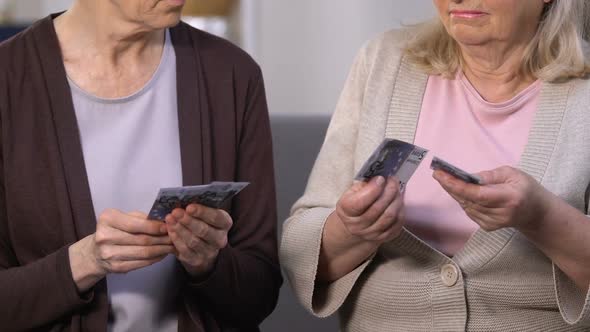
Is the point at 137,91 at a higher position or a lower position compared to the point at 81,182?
higher

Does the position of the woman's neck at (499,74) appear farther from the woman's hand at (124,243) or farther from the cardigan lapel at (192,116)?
the woman's hand at (124,243)

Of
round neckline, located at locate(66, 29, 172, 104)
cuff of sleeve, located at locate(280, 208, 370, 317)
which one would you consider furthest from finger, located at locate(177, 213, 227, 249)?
round neckline, located at locate(66, 29, 172, 104)

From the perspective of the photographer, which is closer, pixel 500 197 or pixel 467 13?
pixel 500 197

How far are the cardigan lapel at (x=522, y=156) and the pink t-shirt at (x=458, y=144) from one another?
0.02 metres

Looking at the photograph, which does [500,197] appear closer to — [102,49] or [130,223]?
[130,223]

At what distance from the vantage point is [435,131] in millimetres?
1868

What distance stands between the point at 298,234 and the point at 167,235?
333 mm

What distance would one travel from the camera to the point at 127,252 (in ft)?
5.10

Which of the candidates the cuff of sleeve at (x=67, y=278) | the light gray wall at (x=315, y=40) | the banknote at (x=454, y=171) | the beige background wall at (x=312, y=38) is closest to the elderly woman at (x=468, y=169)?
the banknote at (x=454, y=171)

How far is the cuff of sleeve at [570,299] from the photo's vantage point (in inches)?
67.1

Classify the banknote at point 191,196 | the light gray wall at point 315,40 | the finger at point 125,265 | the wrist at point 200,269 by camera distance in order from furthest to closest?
the light gray wall at point 315,40 < the wrist at point 200,269 < the finger at point 125,265 < the banknote at point 191,196

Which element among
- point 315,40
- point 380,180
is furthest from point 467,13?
point 315,40

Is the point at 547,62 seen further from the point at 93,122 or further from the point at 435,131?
the point at 93,122

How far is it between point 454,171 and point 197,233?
0.39 m
